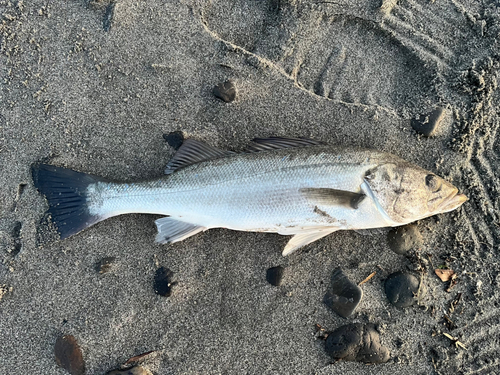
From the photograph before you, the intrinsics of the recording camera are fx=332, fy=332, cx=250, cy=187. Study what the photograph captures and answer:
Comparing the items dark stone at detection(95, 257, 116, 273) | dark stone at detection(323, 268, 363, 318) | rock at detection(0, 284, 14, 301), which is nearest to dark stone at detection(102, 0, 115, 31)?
dark stone at detection(95, 257, 116, 273)

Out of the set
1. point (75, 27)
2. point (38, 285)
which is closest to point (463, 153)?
point (75, 27)

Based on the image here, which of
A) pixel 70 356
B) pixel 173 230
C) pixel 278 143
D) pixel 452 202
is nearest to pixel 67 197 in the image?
pixel 173 230

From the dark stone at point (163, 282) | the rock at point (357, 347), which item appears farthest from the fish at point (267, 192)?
the rock at point (357, 347)

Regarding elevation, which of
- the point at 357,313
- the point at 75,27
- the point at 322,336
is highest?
the point at 75,27

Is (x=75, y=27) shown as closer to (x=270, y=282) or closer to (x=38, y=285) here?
(x=38, y=285)

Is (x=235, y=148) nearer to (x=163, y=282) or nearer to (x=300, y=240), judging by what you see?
(x=300, y=240)

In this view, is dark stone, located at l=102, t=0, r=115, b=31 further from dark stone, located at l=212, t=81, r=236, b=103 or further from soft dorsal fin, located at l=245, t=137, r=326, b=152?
soft dorsal fin, located at l=245, t=137, r=326, b=152
